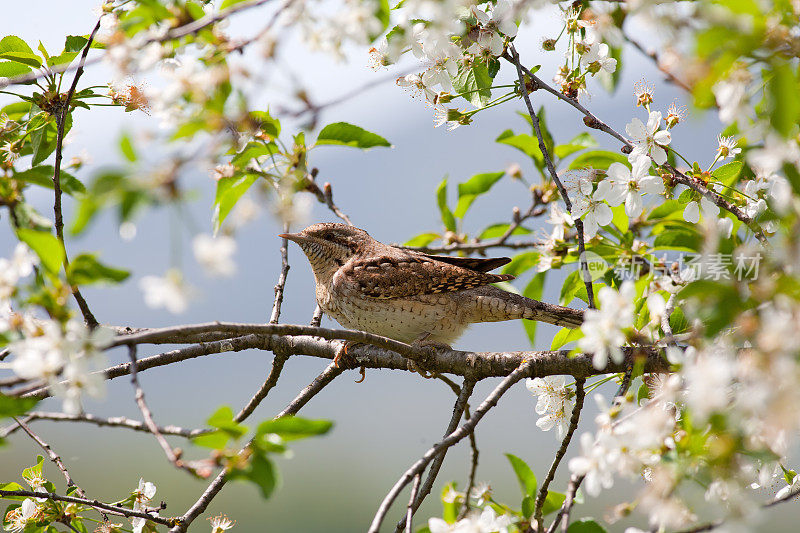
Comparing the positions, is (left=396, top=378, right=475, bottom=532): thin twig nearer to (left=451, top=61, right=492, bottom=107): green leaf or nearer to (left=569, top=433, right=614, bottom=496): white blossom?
(left=569, top=433, right=614, bottom=496): white blossom

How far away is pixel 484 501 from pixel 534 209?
2332 mm

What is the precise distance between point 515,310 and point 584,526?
6.24 ft

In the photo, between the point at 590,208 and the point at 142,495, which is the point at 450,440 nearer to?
the point at 590,208

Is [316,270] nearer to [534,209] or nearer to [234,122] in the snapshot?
[534,209]

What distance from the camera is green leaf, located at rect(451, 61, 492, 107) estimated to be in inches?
124

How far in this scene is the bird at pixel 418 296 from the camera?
4.23 m

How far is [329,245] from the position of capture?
4727 millimetres

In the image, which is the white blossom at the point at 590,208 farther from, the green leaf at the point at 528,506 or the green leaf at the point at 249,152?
the green leaf at the point at 249,152

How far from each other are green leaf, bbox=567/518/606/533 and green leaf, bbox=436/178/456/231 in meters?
2.54

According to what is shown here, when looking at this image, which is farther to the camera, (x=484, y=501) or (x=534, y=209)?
(x=534, y=209)

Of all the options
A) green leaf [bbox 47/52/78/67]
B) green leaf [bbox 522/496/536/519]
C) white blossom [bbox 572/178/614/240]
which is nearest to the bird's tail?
white blossom [bbox 572/178/614/240]

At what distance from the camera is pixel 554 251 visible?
10.6 feet

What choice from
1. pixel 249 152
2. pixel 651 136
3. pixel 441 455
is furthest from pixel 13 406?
pixel 651 136

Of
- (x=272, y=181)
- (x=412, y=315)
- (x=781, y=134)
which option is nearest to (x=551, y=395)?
(x=412, y=315)
